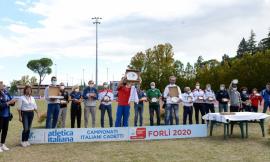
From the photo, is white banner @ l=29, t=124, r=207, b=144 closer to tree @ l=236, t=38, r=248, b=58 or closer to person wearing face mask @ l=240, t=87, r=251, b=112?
person wearing face mask @ l=240, t=87, r=251, b=112

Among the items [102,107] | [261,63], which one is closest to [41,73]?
[261,63]

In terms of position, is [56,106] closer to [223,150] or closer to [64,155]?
[64,155]

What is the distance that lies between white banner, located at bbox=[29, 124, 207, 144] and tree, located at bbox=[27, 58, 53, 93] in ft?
388

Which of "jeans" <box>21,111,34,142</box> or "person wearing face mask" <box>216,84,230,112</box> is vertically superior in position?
"person wearing face mask" <box>216,84,230,112</box>

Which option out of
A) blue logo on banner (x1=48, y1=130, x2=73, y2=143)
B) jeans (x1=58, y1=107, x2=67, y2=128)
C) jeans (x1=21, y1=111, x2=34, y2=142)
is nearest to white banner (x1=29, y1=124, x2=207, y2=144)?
blue logo on banner (x1=48, y1=130, x2=73, y2=143)

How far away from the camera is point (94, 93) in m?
14.1

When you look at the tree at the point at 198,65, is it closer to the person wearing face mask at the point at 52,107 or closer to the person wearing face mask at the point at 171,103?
the person wearing face mask at the point at 171,103

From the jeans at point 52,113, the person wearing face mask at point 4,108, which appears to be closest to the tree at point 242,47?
the jeans at point 52,113

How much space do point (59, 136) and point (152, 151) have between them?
127 inches

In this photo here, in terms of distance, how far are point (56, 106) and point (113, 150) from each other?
3.78 m

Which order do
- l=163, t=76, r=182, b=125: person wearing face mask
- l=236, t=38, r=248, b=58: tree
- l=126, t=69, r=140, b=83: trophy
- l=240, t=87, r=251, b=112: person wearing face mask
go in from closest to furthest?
l=126, t=69, r=140, b=83: trophy → l=163, t=76, r=182, b=125: person wearing face mask → l=240, t=87, r=251, b=112: person wearing face mask → l=236, t=38, r=248, b=58: tree

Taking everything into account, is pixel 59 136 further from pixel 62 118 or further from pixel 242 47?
pixel 242 47

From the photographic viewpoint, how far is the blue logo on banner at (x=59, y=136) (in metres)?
11.5

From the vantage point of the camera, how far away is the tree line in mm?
59344
